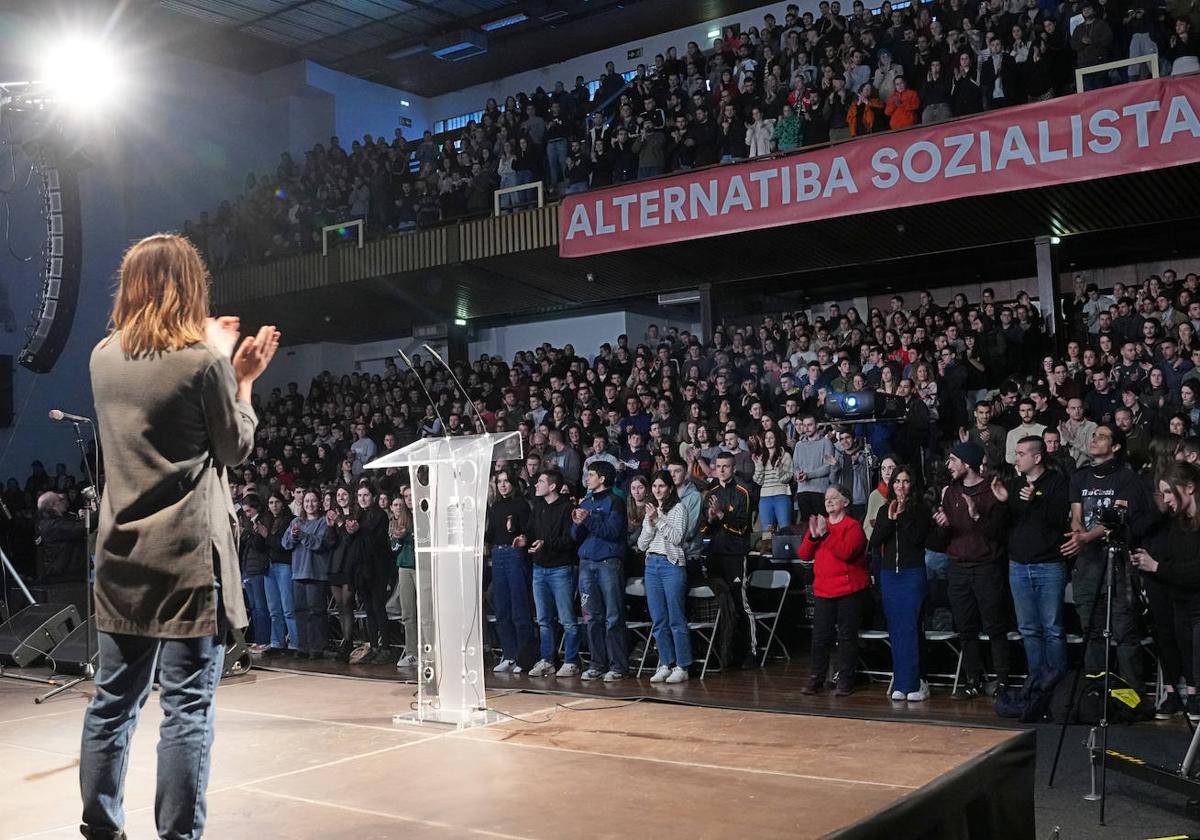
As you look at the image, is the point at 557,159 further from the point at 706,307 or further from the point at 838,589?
the point at 838,589

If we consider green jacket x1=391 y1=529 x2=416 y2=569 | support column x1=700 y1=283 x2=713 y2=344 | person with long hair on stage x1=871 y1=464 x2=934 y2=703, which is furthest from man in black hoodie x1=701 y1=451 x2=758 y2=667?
support column x1=700 y1=283 x2=713 y2=344

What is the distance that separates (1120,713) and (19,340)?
1734cm

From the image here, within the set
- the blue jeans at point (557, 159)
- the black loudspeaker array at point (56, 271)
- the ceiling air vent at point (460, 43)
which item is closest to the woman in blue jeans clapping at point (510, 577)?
the blue jeans at point (557, 159)

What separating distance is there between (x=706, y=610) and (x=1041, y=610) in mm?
2556

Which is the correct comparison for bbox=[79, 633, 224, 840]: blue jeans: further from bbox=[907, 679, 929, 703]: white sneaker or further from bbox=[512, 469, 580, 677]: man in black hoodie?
bbox=[512, 469, 580, 677]: man in black hoodie

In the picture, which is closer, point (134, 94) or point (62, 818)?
point (62, 818)

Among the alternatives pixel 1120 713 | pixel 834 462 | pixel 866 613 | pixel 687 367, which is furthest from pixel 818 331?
pixel 1120 713

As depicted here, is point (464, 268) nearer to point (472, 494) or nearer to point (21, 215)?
point (21, 215)

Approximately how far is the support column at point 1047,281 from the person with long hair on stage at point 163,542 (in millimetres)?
11898

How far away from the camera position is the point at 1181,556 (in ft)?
19.7

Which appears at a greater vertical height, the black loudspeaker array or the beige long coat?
the black loudspeaker array

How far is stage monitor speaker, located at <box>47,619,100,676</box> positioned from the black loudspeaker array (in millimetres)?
10641

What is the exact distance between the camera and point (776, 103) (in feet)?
41.5

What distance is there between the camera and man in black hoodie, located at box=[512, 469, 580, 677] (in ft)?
27.4
